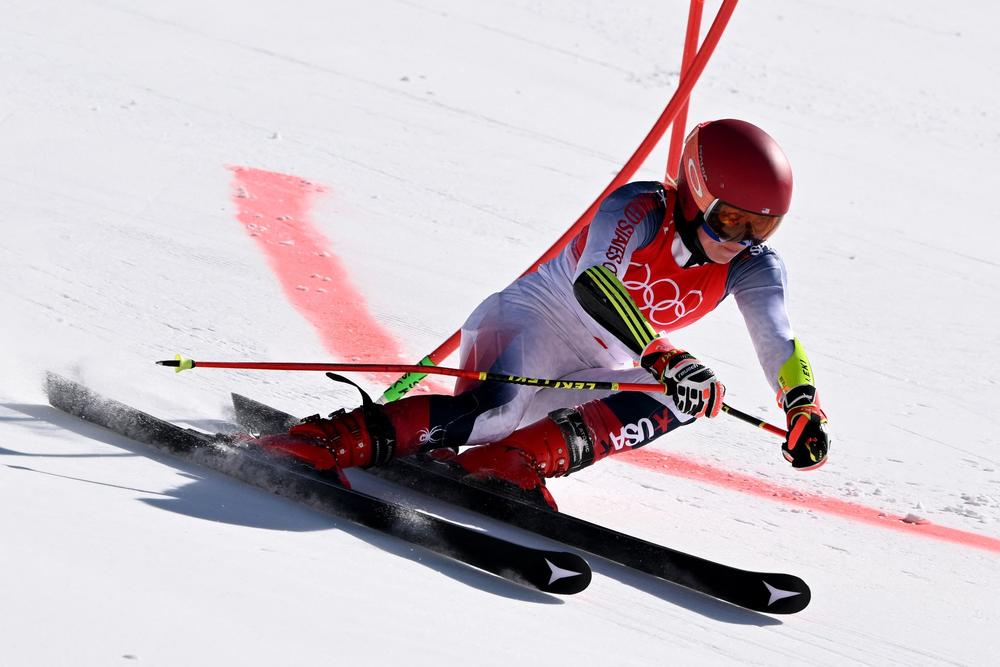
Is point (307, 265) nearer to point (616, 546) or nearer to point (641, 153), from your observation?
point (641, 153)

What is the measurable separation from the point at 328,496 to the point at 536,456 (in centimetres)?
75

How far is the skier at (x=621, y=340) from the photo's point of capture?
11.7 feet

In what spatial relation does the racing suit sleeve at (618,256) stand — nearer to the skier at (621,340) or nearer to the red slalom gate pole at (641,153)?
the skier at (621,340)

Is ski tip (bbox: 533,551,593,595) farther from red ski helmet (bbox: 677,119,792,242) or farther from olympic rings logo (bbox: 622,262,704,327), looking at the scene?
red ski helmet (bbox: 677,119,792,242)

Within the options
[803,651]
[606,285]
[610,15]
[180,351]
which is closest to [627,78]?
[610,15]

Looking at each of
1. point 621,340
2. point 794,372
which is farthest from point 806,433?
point 621,340

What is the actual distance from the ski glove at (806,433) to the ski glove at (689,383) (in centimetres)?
23

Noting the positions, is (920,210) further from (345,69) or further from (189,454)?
(189,454)

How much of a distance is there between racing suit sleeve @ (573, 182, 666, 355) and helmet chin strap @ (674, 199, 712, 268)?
0.05 m

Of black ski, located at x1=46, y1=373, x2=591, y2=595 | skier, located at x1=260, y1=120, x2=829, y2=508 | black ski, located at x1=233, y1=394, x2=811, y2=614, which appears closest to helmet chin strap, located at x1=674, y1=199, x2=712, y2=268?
skier, located at x1=260, y1=120, x2=829, y2=508

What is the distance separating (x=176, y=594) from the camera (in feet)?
7.68

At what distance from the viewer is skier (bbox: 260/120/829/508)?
3.57m

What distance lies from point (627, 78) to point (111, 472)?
301 inches

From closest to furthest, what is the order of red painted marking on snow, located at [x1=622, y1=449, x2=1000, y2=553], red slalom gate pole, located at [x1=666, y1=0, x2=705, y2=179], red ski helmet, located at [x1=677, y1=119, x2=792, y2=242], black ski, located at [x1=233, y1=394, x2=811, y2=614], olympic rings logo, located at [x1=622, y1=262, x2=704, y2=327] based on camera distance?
1. black ski, located at [x1=233, y1=394, x2=811, y2=614]
2. red ski helmet, located at [x1=677, y1=119, x2=792, y2=242]
3. olympic rings logo, located at [x1=622, y1=262, x2=704, y2=327]
4. red painted marking on snow, located at [x1=622, y1=449, x2=1000, y2=553]
5. red slalom gate pole, located at [x1=666, y1=0, x2=705, y2=179]
